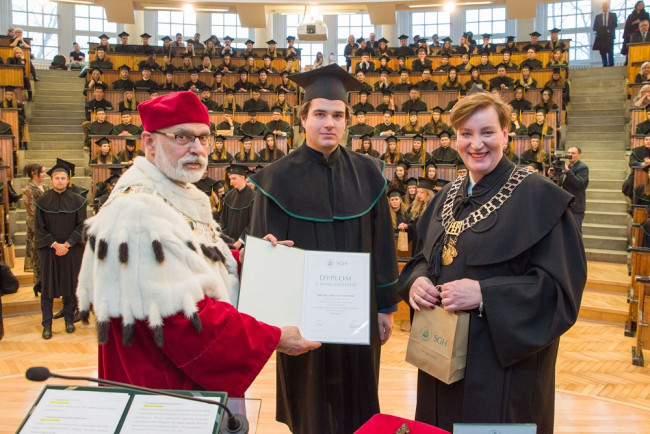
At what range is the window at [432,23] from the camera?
2069cm

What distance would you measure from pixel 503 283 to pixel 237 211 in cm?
669

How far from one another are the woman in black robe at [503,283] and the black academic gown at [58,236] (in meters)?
5.23

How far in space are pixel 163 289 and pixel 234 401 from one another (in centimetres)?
44

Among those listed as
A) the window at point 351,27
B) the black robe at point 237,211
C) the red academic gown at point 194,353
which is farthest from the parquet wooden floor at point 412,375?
the window at point 351,27

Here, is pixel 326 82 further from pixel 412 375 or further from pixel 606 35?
pixel 606 35

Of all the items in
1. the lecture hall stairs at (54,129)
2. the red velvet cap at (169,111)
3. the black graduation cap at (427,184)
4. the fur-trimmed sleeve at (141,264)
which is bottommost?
the fur-trimmed sleeve at (141,264)

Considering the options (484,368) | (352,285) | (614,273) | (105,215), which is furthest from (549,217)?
(614,273)

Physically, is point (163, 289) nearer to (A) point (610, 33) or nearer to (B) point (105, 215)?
(B) point (105, 215)

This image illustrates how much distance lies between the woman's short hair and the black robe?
6321 millimetres

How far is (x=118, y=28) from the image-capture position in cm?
Answer: 2064

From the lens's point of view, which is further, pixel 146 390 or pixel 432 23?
pixel 432 23

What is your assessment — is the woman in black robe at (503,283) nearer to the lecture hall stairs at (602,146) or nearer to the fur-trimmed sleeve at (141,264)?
the fur-trimmed sleeve at (141,264)

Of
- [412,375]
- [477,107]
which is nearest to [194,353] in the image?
[477,107]

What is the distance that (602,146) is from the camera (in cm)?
1188
